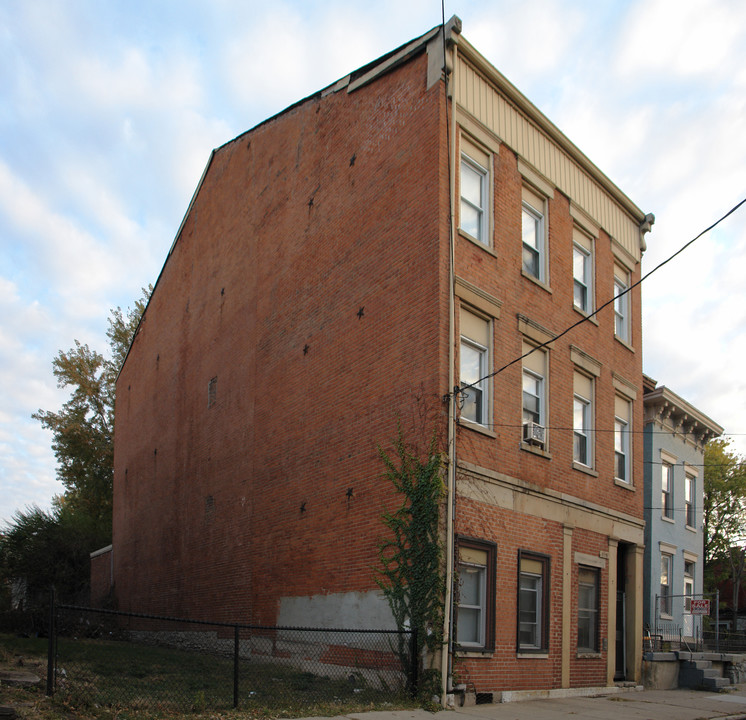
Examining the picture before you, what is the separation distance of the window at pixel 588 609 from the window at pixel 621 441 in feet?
9.90

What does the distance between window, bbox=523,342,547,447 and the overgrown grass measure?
5.78 m

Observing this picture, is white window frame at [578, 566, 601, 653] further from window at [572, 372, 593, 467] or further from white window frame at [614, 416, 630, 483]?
white window frame at [614, 416, 630, 483]

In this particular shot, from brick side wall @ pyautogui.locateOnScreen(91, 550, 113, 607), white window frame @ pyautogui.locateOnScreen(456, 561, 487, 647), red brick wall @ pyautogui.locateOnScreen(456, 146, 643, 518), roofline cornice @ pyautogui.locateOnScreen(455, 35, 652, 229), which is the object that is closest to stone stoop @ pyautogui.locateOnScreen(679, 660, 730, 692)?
red brick wall @ pyautogui.locateOnScreen(456, 146, 643, 518)

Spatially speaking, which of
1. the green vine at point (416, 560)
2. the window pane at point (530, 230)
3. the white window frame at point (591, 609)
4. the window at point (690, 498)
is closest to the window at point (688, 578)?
the window at point (690, 498)

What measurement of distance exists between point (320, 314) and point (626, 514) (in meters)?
8.73

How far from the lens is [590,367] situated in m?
18.9

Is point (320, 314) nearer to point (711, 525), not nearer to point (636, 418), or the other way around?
point (636, 418)

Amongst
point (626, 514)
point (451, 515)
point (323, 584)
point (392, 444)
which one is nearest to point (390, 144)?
point (392, 444)

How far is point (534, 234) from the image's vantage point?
18125 millimetres

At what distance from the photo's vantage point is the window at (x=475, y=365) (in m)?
15.0

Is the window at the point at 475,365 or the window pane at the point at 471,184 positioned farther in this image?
the window pane at the point at 471,184

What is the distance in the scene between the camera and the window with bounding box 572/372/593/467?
60.5 feet

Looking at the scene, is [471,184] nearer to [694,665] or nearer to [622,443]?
[622,443]

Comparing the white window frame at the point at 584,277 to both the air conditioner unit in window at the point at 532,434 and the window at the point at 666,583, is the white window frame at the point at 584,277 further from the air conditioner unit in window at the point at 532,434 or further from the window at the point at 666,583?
the window at the point at 666,583
